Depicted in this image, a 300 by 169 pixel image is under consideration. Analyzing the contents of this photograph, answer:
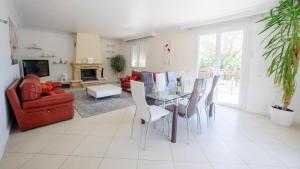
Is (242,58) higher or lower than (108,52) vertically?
lower

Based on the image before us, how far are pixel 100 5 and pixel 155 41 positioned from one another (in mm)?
3315

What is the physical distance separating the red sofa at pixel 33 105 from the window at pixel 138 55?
186 inches

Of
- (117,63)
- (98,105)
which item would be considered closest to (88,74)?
Answer: (117,63)

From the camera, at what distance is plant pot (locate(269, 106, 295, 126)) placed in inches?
117

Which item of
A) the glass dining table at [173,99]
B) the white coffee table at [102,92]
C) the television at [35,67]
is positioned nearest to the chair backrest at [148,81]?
the glass dining table at [173,99]

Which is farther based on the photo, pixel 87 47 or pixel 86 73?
pixel 86 73

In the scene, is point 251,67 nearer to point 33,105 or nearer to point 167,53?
point 167,53

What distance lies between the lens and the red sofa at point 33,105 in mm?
2479

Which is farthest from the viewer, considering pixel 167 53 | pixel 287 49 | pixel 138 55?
pixel 138 55

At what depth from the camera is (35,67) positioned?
219 inches

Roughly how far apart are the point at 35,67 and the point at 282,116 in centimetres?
747

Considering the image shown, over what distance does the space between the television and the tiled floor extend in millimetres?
3721

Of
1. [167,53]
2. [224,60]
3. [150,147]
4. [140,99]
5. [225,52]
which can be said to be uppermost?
[167,53]

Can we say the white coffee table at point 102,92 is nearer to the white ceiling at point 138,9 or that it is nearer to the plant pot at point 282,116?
the white ceiling at point 138,9
